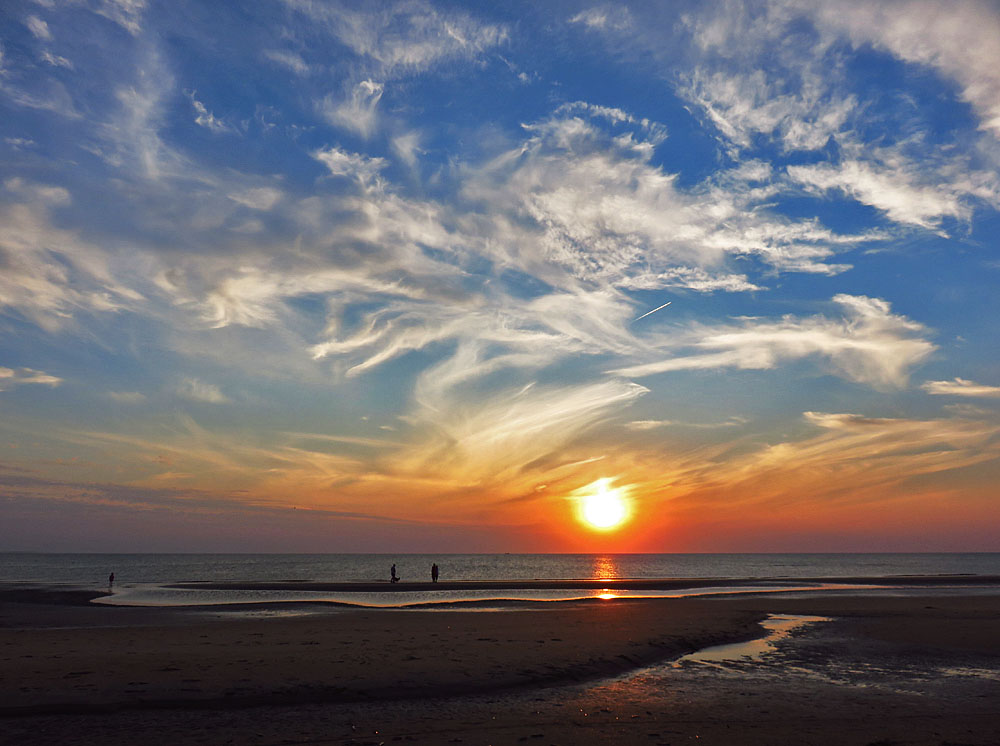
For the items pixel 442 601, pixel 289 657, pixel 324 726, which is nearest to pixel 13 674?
pixel 289 657

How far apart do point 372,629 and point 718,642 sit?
14612 millimetres

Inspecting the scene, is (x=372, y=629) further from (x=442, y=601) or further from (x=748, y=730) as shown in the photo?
(x=442, y=601)

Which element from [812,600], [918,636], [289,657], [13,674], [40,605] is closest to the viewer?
[13,674]

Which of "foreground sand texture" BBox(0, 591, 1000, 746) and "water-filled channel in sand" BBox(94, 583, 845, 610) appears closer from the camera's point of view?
"foreground sand texture" BBox(0, 591, 1000, 746)

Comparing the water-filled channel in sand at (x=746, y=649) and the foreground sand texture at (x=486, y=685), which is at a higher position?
the foreground sand texture at (x=486, y=685)

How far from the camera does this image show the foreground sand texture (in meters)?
13.0

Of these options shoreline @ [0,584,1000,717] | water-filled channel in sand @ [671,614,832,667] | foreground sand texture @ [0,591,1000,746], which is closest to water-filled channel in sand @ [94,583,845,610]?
shoreline @ [0,584,1000,717]

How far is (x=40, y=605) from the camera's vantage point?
44.2 metres

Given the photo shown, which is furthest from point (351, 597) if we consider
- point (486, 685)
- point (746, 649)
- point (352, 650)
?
point (486, 685)

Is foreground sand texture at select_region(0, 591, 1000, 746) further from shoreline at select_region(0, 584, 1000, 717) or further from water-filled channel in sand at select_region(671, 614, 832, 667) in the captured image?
water-filled channel in sand at select_region(671, 614, 832, 667)

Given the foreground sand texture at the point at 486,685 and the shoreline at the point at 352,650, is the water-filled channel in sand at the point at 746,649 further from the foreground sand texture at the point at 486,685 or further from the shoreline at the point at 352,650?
the shoreline at the point at 352,650

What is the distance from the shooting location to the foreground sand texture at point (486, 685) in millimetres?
12961

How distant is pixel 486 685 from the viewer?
17.0 meters

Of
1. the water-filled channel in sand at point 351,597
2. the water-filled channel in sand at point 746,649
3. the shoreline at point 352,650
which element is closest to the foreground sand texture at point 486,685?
the shoreline at point 352,650
